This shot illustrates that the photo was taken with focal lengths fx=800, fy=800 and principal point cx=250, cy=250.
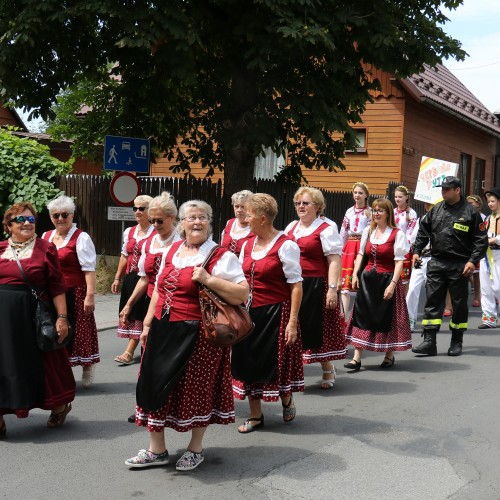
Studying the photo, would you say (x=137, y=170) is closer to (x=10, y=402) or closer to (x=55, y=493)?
(x=10, y=402)

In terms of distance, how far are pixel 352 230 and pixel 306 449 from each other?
570 centimetres

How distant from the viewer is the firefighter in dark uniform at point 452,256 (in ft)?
30.1

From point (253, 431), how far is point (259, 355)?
58 centimetres

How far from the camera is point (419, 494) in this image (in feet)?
15.2

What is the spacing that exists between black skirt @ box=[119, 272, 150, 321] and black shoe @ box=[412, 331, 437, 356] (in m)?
3.16

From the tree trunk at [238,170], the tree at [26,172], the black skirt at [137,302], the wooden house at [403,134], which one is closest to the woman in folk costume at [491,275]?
the tree trunk at [238,170]

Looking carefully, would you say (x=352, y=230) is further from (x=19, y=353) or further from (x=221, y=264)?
(x=221, y=264)

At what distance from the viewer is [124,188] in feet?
41.8

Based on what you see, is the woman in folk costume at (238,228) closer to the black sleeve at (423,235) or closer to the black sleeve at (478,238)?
the black sleeve at (423,235)

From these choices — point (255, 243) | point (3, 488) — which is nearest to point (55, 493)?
point (3, 488)

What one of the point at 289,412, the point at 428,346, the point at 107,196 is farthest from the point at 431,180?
the point at 289,412

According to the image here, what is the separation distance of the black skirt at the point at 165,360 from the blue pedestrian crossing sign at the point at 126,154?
27.4 ft

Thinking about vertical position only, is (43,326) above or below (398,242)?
below

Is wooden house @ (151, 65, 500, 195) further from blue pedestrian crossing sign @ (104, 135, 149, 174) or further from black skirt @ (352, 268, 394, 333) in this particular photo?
black skirt @ (352, 268, 394, 333)
